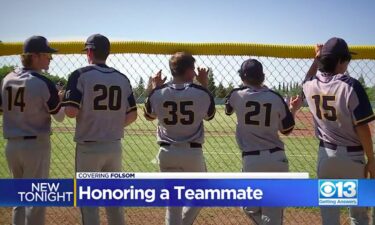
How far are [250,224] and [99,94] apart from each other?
2868mm

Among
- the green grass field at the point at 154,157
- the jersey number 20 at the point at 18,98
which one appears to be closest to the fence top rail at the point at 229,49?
the jersey number 20 at the point at 18,98

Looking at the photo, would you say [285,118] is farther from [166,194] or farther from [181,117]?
[166,194]

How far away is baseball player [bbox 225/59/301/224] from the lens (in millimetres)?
3775

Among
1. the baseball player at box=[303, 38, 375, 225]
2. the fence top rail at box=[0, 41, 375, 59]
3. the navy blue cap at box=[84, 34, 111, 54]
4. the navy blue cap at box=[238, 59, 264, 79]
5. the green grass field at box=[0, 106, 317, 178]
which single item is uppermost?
the green grass field at box=[0, 106, 317, 178]

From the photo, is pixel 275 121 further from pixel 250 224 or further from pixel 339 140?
pixel 250 224

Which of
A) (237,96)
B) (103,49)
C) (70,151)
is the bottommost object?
(237,96)

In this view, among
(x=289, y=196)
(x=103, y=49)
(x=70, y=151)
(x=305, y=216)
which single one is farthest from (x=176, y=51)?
(x=70, y=151)

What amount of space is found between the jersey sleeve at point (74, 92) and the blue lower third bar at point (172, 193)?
730 millimetres

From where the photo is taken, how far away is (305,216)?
19.4ft

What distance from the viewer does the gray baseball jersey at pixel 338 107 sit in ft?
11.2

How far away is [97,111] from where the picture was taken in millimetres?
3836

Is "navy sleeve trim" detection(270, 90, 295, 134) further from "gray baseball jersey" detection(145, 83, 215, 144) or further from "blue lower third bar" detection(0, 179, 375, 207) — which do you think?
"gray baseball jersey" detection(145, 83, 215, 144)

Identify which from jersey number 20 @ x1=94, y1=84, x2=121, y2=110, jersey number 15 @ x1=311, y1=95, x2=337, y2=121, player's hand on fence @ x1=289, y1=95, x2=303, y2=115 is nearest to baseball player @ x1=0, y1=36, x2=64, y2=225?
jersey number 20 @ x1=94, y1=84, x2=121, y2=110

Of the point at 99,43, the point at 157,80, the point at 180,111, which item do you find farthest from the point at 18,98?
the point at 180,111
